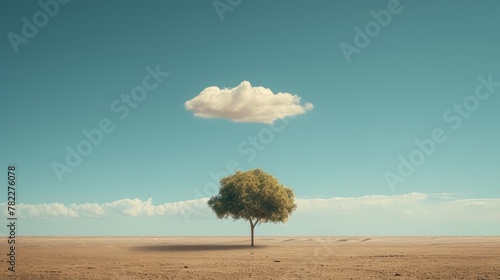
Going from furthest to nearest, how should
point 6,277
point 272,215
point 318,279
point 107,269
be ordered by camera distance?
point 272,215 < point 107,269 < point 6,277 < point 318,279

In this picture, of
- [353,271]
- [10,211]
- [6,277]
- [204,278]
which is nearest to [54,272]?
[6,277]

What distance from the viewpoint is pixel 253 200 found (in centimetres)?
6550

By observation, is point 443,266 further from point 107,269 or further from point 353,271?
point 107,269

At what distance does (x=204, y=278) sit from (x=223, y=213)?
139ft

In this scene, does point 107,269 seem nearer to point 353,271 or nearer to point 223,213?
point 353,271

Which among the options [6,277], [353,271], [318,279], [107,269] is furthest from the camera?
[107,269]

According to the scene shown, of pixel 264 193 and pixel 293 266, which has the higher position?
pixel 264 193

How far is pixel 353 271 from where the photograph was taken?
2842cm

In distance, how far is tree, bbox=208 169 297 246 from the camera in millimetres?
65438

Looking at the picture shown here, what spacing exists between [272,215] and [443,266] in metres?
35.8

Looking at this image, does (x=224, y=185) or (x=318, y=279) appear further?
(x=224, y=185)

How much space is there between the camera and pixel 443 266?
102 feet

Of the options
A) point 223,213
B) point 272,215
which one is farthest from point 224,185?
point 272,215

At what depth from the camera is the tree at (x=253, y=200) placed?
6544 centimetres
